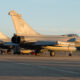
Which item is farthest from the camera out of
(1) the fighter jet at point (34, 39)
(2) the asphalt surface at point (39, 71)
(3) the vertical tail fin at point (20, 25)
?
(3) the vertical tail fin at point (20, 25)

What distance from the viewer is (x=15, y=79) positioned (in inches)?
433

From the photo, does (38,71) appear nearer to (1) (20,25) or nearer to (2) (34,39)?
(2) (34,39)

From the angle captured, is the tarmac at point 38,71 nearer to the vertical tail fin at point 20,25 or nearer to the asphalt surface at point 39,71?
the asphalt surface at point 39,71

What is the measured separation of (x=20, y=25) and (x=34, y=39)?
3.22 m

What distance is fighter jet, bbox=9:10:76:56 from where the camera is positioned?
124ft

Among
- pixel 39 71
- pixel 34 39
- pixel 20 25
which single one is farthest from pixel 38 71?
pixel 20 25

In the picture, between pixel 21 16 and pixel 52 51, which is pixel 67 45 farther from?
pixel 21 16

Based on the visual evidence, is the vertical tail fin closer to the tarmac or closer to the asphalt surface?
the tarmac

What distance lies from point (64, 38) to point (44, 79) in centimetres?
2953

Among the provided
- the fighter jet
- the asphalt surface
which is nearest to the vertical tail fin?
the fighter jet

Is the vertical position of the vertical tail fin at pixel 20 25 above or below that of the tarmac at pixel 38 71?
above

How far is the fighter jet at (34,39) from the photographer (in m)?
37.7

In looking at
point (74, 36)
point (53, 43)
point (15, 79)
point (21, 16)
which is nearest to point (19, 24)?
point (21, 16)

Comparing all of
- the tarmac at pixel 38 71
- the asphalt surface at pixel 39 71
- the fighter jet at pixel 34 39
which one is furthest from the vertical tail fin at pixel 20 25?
the asphalt surface at pixel 39 71
